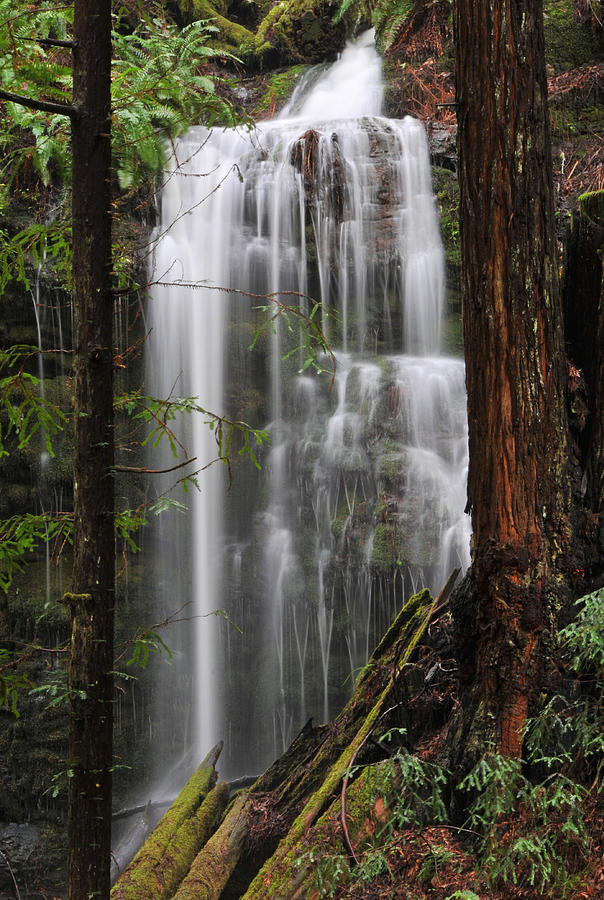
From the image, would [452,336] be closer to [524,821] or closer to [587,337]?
[587,337]

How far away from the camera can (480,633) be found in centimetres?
318

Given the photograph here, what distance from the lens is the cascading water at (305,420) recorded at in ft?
26.2

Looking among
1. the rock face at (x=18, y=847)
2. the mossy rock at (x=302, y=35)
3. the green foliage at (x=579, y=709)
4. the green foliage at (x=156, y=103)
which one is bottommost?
the rock face at (x=18, y=847)

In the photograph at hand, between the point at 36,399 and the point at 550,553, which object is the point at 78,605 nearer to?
the point at 36,399

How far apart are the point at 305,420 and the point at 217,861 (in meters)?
5.09

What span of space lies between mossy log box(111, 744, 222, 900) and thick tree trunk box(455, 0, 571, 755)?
2707 mm

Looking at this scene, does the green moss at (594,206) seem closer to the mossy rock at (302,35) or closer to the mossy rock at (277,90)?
the mossy rock at (277,90)

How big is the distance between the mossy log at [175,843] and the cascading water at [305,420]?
2.44 m

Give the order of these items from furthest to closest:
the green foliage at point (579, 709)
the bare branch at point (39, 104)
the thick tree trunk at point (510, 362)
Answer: the thick tree trunk at point (510, 362)
the green foliage at point (579, 709)
the bare branch at point (39, 104)

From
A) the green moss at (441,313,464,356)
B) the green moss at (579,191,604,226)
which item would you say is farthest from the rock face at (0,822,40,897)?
the green moss at (579,191,604,226)

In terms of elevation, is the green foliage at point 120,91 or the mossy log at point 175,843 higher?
the green foliage at point 120,91

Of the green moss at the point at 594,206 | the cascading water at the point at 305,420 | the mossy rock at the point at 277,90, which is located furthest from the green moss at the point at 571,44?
the green moss at the point at 594,206

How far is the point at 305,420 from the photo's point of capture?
8617 mm

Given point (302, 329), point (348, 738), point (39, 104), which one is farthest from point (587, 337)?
point (348, 738)
